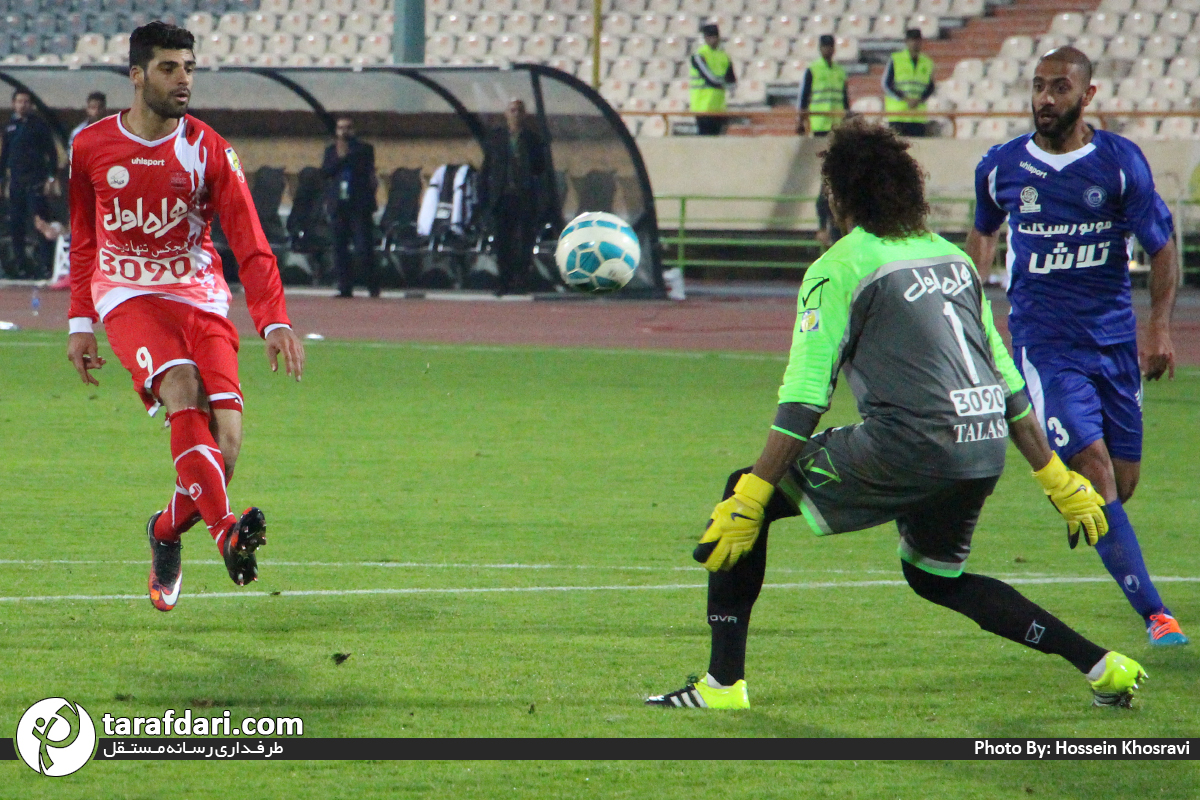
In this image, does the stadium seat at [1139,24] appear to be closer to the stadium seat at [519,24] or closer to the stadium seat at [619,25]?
the stadium seat at [619,25]

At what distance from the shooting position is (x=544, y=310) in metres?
19.3

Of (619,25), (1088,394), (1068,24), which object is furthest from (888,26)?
(1088,394)

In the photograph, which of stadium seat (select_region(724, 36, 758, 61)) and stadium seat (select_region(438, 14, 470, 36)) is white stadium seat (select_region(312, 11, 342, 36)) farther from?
stadium seat (select_region(724, 36, 758, 61))

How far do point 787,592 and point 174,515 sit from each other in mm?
2271

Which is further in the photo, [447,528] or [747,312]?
[747,312]

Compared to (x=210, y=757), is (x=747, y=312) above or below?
below

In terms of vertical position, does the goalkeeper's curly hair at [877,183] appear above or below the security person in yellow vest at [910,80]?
above

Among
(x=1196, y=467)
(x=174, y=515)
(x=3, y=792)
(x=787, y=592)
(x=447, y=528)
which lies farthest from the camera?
(x=1196, y=467)

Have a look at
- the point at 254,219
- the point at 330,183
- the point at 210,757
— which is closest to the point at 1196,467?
the point at 254,219

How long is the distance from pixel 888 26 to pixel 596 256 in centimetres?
2039

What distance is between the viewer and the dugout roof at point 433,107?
63.8ft

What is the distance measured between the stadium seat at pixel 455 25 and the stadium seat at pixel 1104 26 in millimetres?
11223

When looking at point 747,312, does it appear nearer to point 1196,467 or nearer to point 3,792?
point 1196,467

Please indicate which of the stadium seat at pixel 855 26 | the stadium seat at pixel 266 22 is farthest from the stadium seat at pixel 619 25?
the stadium seat at pixel 266 22
